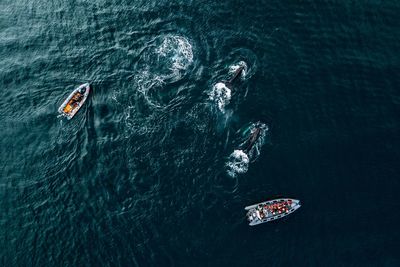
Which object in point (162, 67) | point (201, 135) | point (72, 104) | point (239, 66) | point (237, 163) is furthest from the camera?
point (162, 67)

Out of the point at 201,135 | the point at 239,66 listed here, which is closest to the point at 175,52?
the point at 239,66

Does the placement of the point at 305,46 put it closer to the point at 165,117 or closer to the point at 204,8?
the point at 204,8

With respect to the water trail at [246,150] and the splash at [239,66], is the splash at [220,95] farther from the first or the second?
the water trail at [246,150]

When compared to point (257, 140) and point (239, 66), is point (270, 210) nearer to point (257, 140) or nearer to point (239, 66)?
point (257, 140)

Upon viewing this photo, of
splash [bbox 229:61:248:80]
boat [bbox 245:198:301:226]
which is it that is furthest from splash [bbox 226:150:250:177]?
splash [bbox 229:61:248:80]

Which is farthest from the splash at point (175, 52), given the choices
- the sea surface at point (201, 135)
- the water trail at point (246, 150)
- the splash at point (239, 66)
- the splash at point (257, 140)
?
the water trail at point (246, 150)

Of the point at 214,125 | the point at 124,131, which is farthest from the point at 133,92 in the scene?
the point at 214,125

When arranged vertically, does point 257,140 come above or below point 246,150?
above
